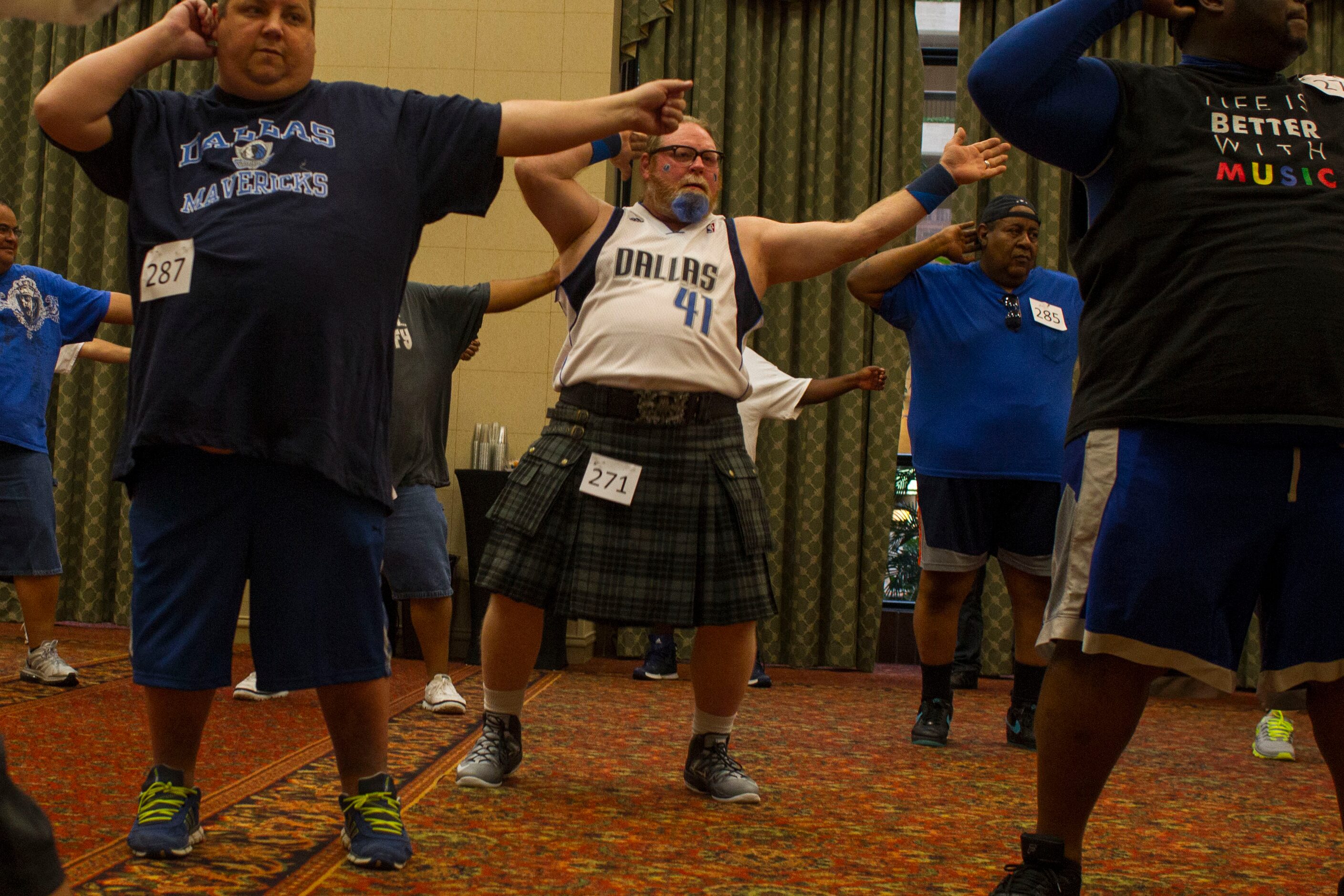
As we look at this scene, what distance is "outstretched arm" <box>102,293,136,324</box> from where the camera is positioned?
12.0 ft

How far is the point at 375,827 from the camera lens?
1706 millimetres

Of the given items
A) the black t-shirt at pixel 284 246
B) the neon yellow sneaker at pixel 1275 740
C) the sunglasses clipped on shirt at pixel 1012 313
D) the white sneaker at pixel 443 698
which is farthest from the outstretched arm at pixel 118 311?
the neon yellow sneaker at pixel 1275 740

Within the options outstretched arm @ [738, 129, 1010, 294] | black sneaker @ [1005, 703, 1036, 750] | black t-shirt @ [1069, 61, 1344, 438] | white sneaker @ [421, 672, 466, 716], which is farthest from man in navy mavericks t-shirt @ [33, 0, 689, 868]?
black sneaker @ [1005, 703, 1036, 750]

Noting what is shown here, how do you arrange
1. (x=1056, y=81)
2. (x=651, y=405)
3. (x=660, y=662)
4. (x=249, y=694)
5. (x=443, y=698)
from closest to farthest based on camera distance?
(x=1056, y=81) < (x=651, y=405) < (x=443, y=698) < (x=249, y=694) < (x=660, y=662)

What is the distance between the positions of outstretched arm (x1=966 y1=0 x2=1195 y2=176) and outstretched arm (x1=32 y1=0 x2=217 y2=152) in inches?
43.0

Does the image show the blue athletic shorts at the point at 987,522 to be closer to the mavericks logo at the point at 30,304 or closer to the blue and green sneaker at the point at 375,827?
the blue and green sneaker at the point at 375,827

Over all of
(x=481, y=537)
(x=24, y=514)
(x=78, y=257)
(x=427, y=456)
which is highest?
(x=78, y=257)

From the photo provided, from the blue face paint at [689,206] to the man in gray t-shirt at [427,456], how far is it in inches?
36.8

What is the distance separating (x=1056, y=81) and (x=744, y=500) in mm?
1027

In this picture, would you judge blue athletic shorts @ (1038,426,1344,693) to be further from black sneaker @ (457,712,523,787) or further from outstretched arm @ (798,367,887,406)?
outstretched arm @ (798,367,887,406)

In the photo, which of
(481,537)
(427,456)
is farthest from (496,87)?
(427,456)

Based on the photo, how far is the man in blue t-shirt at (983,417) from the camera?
3.12 meters

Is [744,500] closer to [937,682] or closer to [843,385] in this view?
[937,682]

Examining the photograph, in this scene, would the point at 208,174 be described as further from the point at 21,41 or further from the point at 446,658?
the point at 21,41
